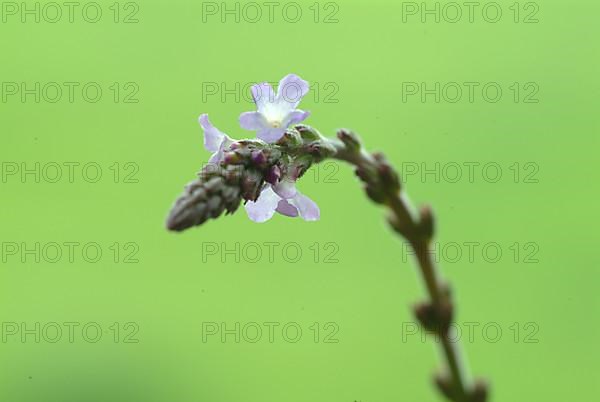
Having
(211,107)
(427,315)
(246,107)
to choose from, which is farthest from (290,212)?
(246,107)

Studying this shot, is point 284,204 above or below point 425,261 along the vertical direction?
above

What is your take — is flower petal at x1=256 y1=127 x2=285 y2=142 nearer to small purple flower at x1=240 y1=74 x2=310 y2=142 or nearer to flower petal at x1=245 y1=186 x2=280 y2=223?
small purple flower at x1=240 y1=74 x2=310 y2=142

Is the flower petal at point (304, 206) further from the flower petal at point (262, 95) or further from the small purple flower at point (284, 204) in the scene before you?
the flower petal at point (262, 95)

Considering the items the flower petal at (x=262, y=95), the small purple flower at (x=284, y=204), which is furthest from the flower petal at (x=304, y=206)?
the flower petal at (x=262, y=95)

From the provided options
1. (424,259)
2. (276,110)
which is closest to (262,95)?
(276,110)

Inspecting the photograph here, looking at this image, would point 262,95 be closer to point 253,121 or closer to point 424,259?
point 253,121

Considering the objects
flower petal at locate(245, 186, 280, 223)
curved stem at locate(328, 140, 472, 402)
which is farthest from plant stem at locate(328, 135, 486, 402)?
flower petal at locate(245, 186, 280, 223)
